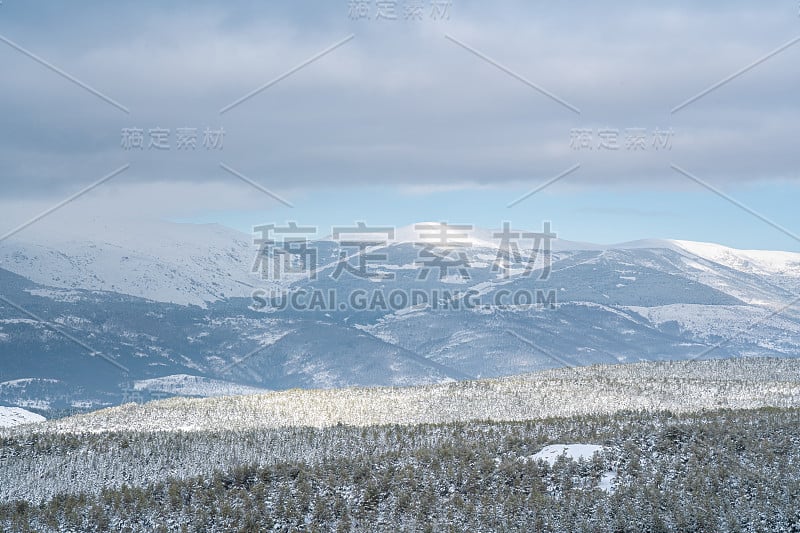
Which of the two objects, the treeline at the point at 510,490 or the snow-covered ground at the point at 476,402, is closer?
the treeline at the point at 510,490

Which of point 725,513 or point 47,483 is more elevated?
point 725,513

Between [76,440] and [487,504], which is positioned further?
[76,440]

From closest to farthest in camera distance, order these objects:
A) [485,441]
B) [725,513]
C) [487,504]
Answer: [725,513]
[487,504]
[485,441]

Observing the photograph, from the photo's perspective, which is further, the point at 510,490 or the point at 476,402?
the point at 476,402

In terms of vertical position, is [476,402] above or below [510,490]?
below

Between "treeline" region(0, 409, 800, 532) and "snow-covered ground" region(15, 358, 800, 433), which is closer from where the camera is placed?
"treeline" region(0, 409, 800, 532)

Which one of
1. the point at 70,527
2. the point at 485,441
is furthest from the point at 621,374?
the point at 70,527

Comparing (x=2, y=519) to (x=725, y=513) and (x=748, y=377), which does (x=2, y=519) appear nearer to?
(x=725, y=513)

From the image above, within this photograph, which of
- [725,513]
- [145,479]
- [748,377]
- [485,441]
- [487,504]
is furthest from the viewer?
[748,377]
